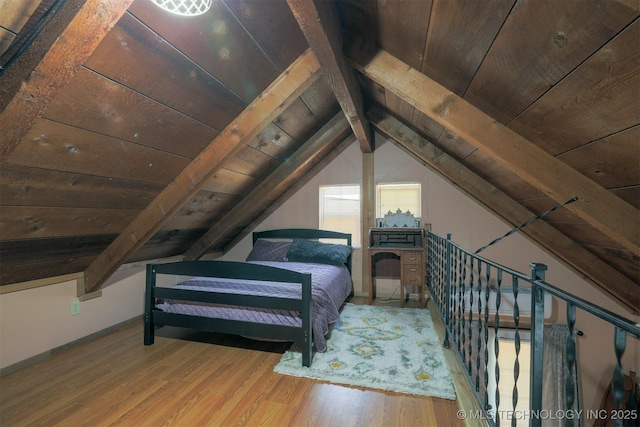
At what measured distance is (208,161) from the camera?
7.30 feet

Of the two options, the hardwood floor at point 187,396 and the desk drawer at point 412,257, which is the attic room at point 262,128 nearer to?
the hardwood floor at point 187,396

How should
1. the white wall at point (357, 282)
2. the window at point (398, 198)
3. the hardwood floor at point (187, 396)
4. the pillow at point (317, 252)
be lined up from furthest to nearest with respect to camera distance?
the window at point (398, 198), the pillow at point (317, 252), the white wall at point (357, 282), the hardwood floor at point (187, 396)

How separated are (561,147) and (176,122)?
2187 millimetres

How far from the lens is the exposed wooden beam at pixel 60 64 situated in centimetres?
106

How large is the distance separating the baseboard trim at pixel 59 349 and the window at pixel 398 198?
329 centimetres

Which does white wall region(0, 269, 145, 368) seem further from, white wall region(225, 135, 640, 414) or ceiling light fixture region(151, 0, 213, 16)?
ceiling light fixture region(151, 0, 213, 16)

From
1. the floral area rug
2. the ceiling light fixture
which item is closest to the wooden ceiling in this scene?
the ceiling light fixture

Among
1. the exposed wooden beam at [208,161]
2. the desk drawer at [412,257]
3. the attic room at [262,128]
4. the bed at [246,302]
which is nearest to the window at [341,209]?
the desk drawer at [412,257]

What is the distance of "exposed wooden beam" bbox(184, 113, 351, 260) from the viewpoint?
324cm

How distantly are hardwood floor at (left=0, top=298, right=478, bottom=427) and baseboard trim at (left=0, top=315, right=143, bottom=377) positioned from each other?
47 millimetres

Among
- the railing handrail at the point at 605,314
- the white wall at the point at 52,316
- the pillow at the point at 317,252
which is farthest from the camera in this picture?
the pillow at the point at 317,252

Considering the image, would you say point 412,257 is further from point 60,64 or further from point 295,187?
point 60,64

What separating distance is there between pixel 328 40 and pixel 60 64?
116cm

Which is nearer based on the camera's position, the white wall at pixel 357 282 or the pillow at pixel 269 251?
the white wall at pixel 357 282
